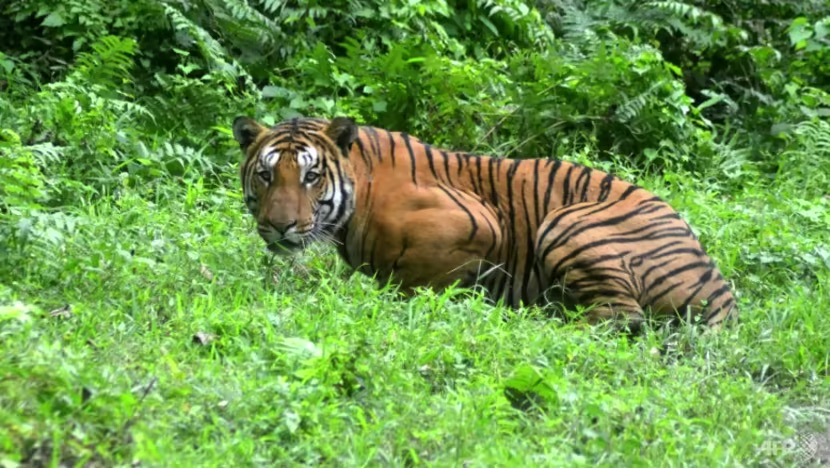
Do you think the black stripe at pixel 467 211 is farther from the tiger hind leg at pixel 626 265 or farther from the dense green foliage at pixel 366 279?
the dense green foliage at pixel 366 279

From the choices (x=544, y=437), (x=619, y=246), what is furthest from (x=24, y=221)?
(x=619, y=246)

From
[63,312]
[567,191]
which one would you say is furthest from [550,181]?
[63,312]

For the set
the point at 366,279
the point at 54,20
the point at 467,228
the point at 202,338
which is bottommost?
the point at 366,279

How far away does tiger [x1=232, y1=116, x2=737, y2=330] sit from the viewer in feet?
19.8

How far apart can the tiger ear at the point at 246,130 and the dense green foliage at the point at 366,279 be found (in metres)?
0.59

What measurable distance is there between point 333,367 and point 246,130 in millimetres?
2173

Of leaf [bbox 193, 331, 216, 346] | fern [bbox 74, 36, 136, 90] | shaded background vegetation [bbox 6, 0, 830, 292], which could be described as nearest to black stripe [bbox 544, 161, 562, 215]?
shaded background vegetation [bbox 6, 0, 830, 292]

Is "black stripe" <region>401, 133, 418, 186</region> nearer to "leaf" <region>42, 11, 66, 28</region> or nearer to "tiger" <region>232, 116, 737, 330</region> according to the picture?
"tiger" <region>232, 116, 737, 330</region>

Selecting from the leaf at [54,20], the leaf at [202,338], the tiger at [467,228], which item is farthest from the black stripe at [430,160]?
the leaf at [54,20]

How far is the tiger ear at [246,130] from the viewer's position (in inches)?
245

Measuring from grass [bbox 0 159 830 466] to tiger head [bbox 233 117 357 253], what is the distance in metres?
0.26

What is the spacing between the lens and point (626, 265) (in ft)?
20.0

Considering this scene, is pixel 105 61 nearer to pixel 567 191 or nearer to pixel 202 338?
pixel 567 191

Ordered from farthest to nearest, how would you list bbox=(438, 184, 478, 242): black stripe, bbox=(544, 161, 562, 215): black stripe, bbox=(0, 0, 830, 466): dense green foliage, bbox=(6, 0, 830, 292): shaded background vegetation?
bbox=(6, 0, 830, 292): shaded background vegetation < bbox=(544, 161, 562, 215): black stripe < bbox=(438, 184, 478, 242): black stripe < bbox=(0, 0, 830, 466): dense green foliage
